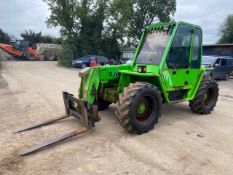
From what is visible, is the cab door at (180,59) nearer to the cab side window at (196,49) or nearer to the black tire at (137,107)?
the cab side window at (196,49)

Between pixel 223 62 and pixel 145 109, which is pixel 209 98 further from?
pixel 223 62

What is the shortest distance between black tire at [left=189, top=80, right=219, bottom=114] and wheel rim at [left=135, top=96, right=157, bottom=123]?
1765 mm

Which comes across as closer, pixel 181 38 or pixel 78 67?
pixel 181 38

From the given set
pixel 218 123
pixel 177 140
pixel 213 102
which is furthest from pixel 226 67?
pixel 177 140

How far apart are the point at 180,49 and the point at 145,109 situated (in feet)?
5.64

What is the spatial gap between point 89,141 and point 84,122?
1.63 feet

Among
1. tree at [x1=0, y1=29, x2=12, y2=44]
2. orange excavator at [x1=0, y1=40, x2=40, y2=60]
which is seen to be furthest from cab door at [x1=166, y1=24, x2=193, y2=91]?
tree at [x1=0, y1=29, x2=12, y2=44]

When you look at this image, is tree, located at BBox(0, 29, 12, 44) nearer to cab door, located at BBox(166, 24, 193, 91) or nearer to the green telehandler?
the green telehandler

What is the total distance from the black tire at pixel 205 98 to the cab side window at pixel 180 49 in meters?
0.87

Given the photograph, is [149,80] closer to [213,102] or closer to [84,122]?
[84,122]

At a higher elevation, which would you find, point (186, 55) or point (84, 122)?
point (186, 55)

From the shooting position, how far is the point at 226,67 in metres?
16.6

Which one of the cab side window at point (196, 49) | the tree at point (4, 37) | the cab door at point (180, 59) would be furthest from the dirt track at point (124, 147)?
the tree at point (4, 37)

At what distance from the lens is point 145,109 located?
555cm
